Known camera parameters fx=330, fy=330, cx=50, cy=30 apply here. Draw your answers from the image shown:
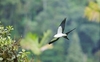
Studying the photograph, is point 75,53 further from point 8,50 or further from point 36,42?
point 8,50

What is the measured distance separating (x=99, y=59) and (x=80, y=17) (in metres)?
5.09

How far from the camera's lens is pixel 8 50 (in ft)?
2.91

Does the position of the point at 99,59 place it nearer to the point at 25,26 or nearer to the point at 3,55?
the point at 25,26

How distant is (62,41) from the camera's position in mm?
25234

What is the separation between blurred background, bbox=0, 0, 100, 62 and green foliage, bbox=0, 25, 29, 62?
20215 mm

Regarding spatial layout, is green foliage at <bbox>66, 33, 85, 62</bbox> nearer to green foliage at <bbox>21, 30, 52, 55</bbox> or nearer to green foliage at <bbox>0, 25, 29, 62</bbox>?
green foliage at <bbox>21, 30, 52, 55</bbox>

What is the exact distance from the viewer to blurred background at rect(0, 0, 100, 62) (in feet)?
76.3

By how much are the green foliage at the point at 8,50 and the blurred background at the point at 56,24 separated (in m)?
20.2

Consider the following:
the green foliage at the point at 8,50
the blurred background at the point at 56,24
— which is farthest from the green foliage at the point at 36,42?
the blurred background at the point at 56,24

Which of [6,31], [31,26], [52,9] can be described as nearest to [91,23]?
[52,9]

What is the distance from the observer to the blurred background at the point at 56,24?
23250 mm

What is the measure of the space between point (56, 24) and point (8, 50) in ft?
79.8

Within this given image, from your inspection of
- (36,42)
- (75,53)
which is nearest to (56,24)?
(75,53)

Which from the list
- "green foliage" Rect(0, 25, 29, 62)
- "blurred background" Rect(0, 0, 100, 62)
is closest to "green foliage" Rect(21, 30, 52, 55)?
"green foliage" Rect(0, 25, 29, 62)
